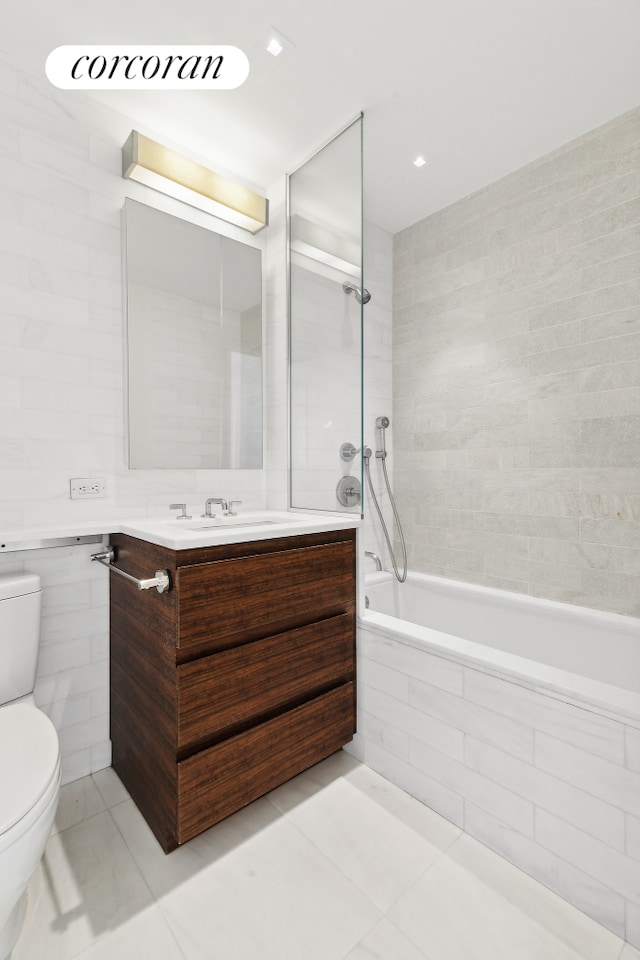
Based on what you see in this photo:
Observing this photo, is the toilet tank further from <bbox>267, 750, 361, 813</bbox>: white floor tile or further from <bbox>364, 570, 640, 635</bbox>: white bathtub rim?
<bbox>364, 570, 640, 635</bbox>: white bathtub rim

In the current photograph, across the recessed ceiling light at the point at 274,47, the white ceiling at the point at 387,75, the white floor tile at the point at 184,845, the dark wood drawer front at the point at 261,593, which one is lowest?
the white floor tile at the point at 184,845

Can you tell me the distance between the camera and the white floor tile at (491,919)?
1.05 metres

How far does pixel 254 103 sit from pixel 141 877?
8.45 ft

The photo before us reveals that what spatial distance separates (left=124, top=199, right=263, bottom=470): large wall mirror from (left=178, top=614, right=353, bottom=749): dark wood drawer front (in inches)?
32.8

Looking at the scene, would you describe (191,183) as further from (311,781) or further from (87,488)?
(311,781)

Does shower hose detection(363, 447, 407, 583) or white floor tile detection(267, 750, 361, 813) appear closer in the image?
white floor tile detection(267, 750, 361, 813)

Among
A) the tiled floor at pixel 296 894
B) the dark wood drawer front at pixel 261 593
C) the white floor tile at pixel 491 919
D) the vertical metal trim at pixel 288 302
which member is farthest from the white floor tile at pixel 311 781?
the vertical metal trim at pixel 288 302

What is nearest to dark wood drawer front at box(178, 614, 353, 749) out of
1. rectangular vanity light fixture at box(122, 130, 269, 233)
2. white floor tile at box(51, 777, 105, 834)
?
white floor tile at box(51, 777, 105, 834)

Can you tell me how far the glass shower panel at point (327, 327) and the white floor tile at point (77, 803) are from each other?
127 centimetres

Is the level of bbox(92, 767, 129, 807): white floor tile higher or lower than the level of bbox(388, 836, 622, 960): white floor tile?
higher

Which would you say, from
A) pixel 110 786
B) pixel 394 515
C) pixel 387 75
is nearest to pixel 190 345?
pixel 387 75

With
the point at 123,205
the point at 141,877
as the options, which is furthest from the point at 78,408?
the point at 141,877

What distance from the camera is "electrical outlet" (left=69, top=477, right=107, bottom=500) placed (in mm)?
1612

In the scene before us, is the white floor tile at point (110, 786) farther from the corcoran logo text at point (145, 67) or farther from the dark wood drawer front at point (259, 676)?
the corcoran logo text at point (145, 67)
